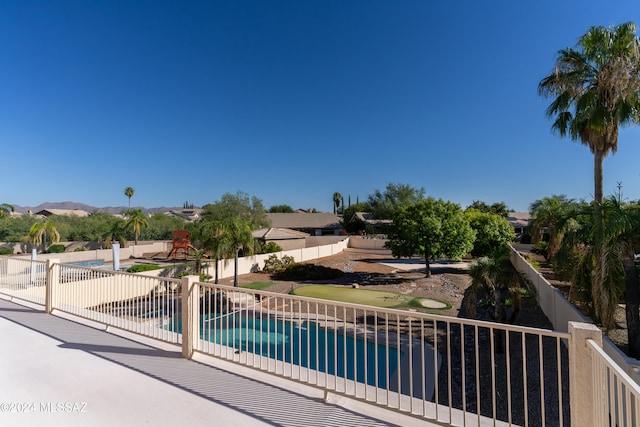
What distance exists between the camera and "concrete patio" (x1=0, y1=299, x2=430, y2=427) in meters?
2.73

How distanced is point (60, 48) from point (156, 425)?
59.0ft

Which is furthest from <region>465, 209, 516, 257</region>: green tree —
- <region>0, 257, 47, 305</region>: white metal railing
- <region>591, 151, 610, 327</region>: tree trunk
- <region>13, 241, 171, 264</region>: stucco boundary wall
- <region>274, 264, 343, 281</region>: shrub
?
<region>13, 241, 171, 264</region>: stucco boundary wall

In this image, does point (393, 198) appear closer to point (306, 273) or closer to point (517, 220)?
point (517, 220)

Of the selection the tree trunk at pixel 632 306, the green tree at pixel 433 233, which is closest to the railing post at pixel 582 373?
the tree trunk at pixel 632 306

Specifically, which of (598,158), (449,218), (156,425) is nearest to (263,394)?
(156,425)

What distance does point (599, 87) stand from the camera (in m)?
7.45

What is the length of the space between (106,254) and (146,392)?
25248 millimetres

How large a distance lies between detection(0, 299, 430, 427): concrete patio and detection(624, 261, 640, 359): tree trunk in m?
5.78

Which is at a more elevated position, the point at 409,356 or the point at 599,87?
the point at 599,87

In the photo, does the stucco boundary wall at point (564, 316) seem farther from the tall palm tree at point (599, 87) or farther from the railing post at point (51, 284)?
the railing post at point (51, 284)

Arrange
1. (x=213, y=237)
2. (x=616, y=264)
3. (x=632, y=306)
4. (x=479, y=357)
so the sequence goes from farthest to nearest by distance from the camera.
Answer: (x=213, y=237) → (x=479, y=357) → (x=632, y=306) → (x=616, y=264)

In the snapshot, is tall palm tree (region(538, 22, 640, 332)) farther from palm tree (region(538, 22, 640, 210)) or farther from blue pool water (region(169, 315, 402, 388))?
blue pool water (region(169, 315, 402, 388))

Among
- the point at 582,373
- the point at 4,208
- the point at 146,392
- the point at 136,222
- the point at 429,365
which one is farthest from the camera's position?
the point at 136,222

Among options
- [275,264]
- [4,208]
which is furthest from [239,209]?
[4,208]
